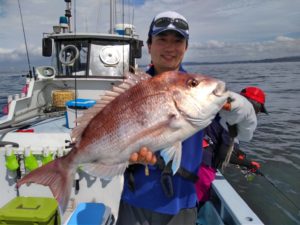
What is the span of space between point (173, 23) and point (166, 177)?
1.18 metres

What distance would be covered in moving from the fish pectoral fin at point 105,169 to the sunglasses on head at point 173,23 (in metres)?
1.12

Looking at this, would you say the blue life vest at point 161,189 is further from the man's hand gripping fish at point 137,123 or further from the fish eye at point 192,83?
the fish eye at point 192,83

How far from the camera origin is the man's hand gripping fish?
1721 mm

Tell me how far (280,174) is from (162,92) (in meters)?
7.53

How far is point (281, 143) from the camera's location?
10.7m

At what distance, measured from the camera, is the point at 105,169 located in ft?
6.33

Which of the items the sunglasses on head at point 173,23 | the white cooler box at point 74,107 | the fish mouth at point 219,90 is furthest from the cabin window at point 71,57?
the fish mouth at point 219,90

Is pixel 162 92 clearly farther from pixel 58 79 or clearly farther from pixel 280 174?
pixel 280 174

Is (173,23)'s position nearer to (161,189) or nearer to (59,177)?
(161,189)

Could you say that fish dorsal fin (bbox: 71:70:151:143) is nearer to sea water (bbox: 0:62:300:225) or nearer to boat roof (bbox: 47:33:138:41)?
sea water (bbox: 0:62:300:225)

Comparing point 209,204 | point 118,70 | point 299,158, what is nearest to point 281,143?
point 299,158

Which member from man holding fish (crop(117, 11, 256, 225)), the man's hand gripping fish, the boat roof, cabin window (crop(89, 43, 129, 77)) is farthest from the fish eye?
the boat roof

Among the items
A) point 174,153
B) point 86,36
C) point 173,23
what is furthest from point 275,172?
point 174,153

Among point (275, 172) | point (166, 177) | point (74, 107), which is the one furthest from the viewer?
point (275, 172)
